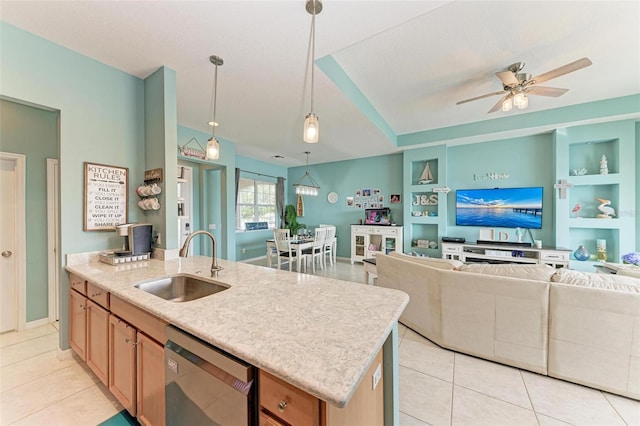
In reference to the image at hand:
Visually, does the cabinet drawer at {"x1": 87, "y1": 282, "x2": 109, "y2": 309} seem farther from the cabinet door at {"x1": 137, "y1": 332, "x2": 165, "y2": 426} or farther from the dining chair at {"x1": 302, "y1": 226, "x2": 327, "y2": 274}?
the dining chair at {"x1": 302, "y1": 226, "x2": 327, "y2": 274}

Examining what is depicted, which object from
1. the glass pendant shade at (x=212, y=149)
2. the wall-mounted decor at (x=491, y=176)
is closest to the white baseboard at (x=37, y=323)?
the glass pendant shade at (x=212, y=149)

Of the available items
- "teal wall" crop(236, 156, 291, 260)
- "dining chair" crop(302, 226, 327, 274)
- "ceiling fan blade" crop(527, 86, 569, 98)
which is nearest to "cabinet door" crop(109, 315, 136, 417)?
"dining chair" crop(302, 226, 327, 274)

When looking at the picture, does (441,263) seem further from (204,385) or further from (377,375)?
(204,385)

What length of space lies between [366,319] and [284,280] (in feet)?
2.36

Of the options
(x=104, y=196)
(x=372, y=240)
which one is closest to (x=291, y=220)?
(x=372, y=240)

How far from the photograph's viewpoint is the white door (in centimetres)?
245

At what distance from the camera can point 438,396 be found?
168 centimetres

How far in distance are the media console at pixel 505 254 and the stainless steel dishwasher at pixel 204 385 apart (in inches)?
184

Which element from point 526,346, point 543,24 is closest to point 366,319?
point 526,346

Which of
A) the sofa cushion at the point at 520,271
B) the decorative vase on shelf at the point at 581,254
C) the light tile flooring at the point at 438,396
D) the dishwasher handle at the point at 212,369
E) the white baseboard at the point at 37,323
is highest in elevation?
the sofa cushion at the point at 520,271

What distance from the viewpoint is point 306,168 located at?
7066mm

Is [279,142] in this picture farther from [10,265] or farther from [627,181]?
[627,181]

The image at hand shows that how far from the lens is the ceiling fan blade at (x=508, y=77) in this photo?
7.89 feet

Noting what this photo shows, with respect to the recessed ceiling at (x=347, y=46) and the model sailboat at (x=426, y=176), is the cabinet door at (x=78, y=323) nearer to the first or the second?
the recessed ceiling at (x=347, y=46)
